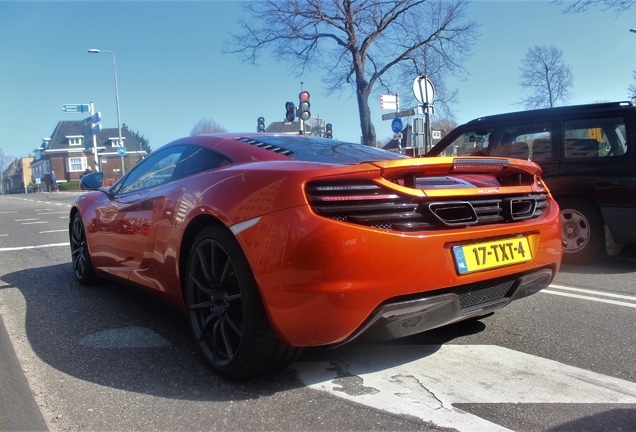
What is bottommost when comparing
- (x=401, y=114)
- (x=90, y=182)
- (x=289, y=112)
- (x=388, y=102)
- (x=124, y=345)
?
(x=124, y=345)

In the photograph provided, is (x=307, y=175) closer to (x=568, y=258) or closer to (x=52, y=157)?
(x=568, y=258)

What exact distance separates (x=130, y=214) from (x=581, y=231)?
4.36m

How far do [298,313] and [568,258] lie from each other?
4249 millimetres

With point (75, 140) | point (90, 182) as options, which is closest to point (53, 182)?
point (75, 140)

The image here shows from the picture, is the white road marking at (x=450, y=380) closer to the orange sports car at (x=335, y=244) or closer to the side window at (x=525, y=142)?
the orange sports car at (x=335, y=244)

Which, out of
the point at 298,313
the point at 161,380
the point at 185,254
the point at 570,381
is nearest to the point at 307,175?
the point at 298,313

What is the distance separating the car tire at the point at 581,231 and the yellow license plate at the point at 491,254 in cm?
306

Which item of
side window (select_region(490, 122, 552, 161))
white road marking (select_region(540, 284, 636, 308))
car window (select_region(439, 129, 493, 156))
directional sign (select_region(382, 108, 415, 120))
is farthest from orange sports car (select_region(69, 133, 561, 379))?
directional sign (select_region(382, 108, 415, 120))

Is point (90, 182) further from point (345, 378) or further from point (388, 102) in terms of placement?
point (388, 102)

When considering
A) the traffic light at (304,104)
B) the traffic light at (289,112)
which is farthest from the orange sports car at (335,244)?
the traffic light at (289,112)

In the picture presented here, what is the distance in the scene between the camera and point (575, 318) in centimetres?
344

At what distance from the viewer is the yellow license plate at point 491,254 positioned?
2.32 m

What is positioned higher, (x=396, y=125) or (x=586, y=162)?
(x=396, y=125)

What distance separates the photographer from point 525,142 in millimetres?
5684
